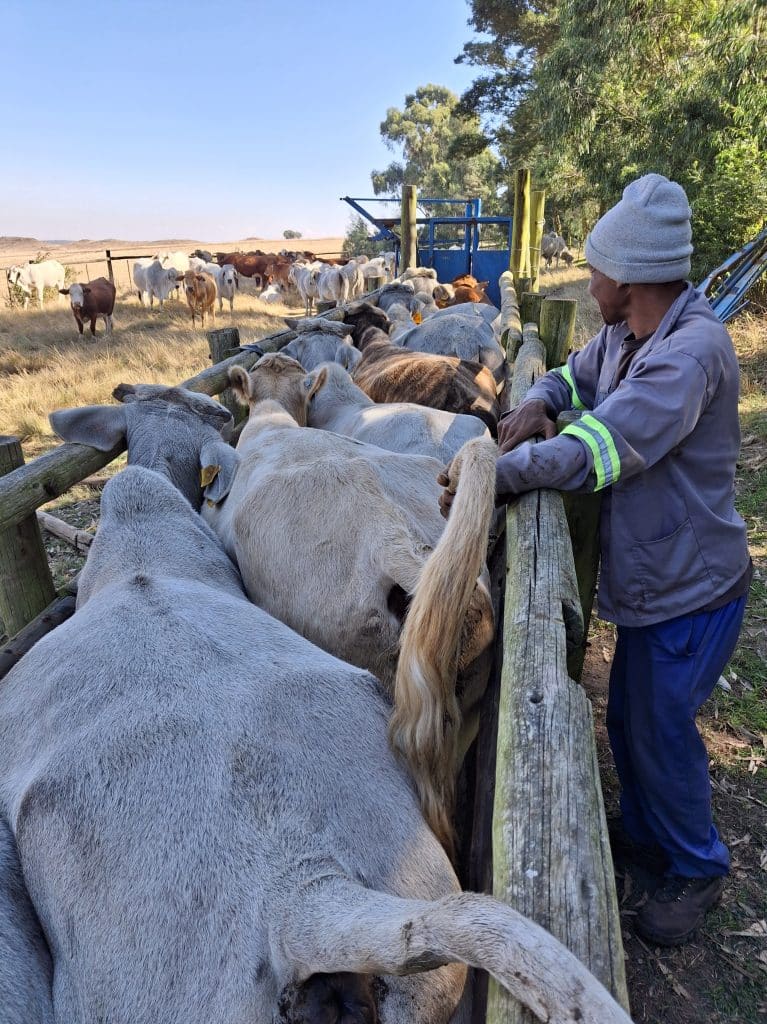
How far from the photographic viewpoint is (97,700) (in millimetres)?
1778

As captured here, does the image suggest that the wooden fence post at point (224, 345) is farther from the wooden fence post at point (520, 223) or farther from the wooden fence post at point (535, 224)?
the wooden fence post at point (535, 224)

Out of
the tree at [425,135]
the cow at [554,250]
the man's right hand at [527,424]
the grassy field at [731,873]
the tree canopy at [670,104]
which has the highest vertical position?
the tree at [425,135]

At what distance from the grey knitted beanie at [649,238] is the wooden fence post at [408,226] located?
38.1ft

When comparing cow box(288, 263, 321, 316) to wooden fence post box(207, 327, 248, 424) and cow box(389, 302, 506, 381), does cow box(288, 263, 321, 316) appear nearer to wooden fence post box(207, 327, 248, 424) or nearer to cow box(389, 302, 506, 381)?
cow box(389, 302, 506, 381)

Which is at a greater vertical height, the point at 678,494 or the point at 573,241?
the point at 573,241

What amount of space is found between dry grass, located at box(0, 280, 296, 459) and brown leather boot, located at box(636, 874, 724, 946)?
8.11m

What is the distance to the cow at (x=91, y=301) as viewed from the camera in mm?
18344

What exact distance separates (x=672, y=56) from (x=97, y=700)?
19.8 meters

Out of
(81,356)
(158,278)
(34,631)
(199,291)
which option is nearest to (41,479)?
(34,631)

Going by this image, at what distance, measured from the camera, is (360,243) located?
161 feet

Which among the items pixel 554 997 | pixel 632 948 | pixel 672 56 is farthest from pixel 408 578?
pixel 672 56

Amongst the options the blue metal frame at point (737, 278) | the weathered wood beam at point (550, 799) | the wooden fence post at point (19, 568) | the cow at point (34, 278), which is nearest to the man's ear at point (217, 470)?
the wooden fence post at point (19, 568)

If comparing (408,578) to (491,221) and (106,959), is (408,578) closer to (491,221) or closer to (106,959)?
(106,959)

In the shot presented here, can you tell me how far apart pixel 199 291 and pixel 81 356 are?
8009 mm
